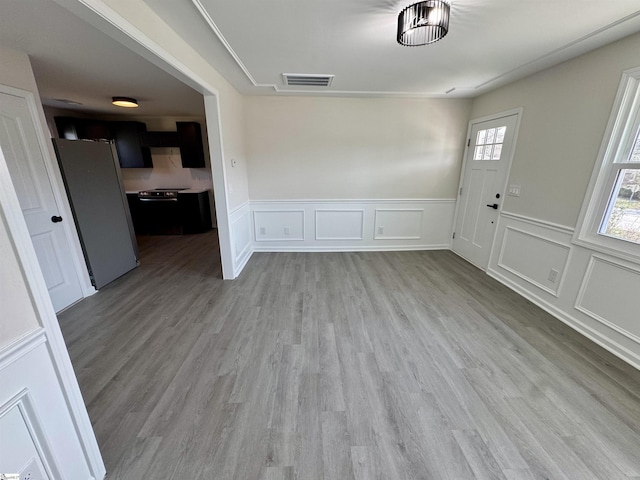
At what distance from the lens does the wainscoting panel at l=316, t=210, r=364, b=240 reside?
14.2 ft

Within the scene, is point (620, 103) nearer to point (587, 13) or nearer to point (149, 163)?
point (587, 13)

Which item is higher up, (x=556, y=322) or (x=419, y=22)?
(x=419, y=22)

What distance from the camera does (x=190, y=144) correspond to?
17.7 ft

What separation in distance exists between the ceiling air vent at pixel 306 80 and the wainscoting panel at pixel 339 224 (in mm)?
1857

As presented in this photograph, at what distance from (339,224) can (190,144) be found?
3746 millimetres

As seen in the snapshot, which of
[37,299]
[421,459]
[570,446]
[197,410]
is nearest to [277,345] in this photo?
[197,410]

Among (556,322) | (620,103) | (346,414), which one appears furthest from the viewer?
(556,322)

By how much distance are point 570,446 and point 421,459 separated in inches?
33.6

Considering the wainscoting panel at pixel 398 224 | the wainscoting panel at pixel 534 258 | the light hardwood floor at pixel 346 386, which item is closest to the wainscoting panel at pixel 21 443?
the light hardwood floor at pixel 346 386

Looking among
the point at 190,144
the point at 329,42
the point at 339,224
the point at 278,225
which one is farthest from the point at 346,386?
the point at 190,144

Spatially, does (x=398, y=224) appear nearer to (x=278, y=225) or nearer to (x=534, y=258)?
(x=534, y=258)

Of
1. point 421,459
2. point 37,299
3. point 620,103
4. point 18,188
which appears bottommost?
point 421,459

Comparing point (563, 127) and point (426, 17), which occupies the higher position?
point (426, 17)

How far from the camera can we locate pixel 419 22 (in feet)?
5.42
